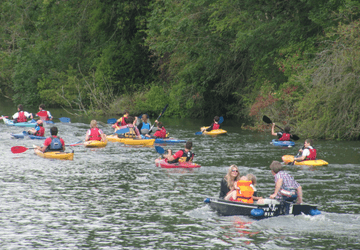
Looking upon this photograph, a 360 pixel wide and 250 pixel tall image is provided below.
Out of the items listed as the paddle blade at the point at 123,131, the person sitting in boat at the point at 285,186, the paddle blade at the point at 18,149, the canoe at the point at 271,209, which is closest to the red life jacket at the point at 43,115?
the paddle blade at the point at 123,131

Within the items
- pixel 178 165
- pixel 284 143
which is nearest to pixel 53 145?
pixel 178 165

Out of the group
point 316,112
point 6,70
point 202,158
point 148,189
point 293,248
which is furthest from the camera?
point 6,70

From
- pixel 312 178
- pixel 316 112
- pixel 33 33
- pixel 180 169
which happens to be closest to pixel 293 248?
pixel 312 178

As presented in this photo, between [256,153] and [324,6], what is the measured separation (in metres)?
8.47

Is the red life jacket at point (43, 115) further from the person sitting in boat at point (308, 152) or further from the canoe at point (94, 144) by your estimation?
the person sitting in boat at point (308, 152)

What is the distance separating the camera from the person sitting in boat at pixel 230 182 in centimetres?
1182

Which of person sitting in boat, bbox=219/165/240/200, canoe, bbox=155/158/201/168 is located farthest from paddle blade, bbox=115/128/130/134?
person sitting in boat, bbox=219/165/240/200

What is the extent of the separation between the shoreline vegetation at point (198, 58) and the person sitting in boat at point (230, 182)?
12.1 m

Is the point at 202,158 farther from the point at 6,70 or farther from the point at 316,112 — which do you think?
the point at 6,70

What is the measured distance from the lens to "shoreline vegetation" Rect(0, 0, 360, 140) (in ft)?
78.1

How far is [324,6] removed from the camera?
2473 cm

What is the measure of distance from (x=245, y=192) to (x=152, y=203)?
2.45 m

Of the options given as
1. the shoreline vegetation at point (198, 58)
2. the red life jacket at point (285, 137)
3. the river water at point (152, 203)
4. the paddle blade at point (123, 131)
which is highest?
the shoreline vegetation at point (198, 58)

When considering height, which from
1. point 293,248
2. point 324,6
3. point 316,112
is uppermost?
point 324,6
